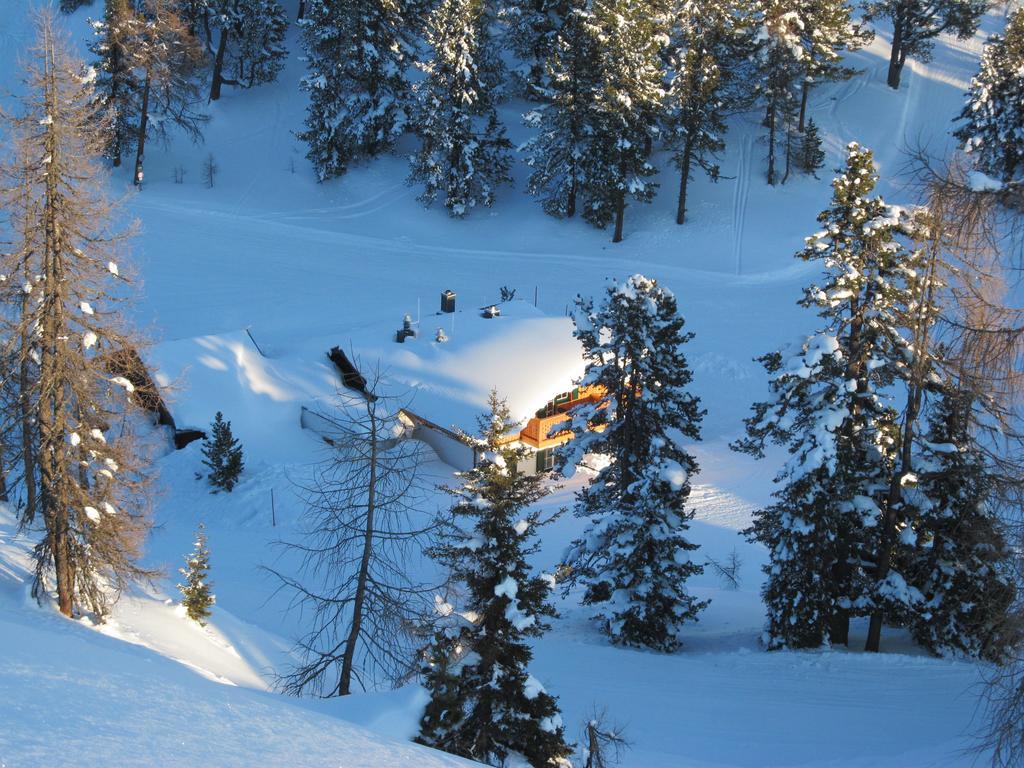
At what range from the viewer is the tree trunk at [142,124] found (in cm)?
4388

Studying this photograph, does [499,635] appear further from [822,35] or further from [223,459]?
[822,35]

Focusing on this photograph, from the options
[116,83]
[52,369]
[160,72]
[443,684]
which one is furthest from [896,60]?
[443,684]

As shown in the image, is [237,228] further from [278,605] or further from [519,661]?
[519,661]

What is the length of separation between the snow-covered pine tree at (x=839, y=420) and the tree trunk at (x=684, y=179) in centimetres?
2581

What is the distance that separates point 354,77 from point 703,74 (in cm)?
1697

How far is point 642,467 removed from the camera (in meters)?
19.6

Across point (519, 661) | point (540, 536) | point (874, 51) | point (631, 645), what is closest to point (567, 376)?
point (540, 536)

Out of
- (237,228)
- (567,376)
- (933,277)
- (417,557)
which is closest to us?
(933,277)

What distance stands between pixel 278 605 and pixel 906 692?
13398 millimetres

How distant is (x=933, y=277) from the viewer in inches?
573

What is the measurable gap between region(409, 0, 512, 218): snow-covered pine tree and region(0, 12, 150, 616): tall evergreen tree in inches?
1129

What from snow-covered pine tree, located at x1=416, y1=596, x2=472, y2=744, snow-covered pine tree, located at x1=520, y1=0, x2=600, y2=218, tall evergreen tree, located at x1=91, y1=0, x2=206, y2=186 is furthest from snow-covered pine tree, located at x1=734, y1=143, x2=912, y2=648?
tall evergreen tree, located at x1=91, y1=0, x2=206, y2=186

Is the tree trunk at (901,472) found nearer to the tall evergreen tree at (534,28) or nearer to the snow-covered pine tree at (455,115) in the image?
the snow-covered pine tree at (455,115)

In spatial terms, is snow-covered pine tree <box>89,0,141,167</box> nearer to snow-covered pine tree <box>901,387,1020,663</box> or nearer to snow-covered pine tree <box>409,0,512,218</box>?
snow-covered pine tree <box>409,0,512,218</box>
